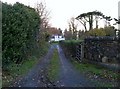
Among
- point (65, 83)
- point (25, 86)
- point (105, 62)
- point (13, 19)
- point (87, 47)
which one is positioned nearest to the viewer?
point (25, 86)

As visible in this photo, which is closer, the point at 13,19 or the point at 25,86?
the point at 25,86

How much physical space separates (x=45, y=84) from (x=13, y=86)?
1.27 metres

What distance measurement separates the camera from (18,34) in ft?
52.6

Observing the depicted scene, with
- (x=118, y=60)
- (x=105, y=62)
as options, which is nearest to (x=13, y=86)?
(x=118, y=60)

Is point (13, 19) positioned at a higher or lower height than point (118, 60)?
higher

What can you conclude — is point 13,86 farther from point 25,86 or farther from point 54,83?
point 54,83

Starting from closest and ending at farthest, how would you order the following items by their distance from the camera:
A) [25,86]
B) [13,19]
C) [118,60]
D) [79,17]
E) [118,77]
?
[25,86] → [118,77] → [13,19] → [118,60] → [79,17]

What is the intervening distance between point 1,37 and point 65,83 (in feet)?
14.0

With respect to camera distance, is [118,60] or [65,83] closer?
[65,83]

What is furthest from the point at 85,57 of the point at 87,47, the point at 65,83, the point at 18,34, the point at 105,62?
the point at 65,83

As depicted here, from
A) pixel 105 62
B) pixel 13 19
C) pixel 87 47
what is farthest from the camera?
pixel 87 47

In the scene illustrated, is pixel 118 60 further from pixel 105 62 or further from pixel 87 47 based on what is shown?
pixel 87 47

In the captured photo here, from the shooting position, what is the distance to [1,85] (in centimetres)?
1137

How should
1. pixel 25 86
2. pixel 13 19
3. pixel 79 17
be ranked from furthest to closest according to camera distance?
pixel 79 17, pixel 13 19, pixel 25 86
